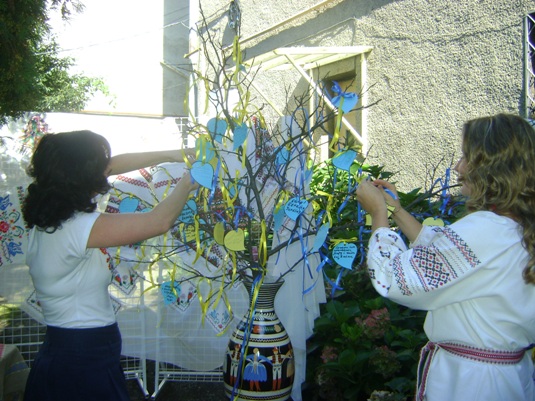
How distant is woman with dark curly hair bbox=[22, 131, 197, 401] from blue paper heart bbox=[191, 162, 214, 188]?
49mm

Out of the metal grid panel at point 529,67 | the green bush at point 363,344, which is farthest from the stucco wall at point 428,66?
the green bush at point 363,344

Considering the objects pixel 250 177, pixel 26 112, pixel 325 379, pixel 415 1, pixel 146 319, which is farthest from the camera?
pixel 415 1

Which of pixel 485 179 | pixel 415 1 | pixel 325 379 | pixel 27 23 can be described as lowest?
pixel 325 379

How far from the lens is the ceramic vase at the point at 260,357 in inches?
83.0

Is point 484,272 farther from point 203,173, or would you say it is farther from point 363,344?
point 363,344

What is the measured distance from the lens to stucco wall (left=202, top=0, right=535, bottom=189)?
425cm

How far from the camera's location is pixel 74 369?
157cm

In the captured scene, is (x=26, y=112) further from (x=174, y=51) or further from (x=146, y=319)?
(x=174, y=51)

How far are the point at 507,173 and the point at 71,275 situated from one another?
1.28 m

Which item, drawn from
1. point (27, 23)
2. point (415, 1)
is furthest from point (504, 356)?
point (415, 1)

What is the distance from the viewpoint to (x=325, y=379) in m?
2.58

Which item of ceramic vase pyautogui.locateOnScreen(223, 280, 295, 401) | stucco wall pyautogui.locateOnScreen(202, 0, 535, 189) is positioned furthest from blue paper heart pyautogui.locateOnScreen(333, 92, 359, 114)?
stucco wall pyautogui.locateOnScreen(202, 0, 535, 189)

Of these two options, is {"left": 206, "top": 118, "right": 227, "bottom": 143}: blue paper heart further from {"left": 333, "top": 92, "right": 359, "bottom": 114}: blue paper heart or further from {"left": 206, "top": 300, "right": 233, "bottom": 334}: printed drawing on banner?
{"left": 206, "top": 300, "right": 233, "bottom": 334}: printed drawing on banner

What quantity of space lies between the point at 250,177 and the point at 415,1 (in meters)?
3.77
